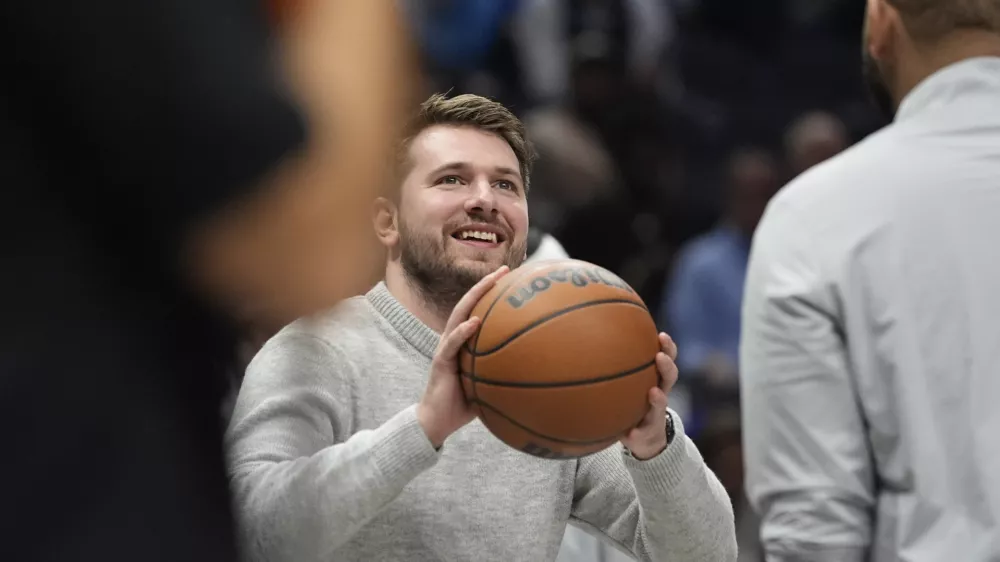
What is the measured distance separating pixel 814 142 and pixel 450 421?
4.63 meters

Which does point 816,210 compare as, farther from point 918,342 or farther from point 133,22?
point 133,22

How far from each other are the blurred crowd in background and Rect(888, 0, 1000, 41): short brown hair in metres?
1.85

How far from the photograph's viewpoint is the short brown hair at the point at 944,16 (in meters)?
2.40

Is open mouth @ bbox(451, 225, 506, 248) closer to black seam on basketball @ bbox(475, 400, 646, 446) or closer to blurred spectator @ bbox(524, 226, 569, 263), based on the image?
black seam on basketball @ bbox(475, 400, 646, 446)

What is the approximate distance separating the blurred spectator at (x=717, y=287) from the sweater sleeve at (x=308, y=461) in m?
3.73

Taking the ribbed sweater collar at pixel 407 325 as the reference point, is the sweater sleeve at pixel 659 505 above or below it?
below

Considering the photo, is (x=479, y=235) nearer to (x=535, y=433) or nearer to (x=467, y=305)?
(x=467, y=305)

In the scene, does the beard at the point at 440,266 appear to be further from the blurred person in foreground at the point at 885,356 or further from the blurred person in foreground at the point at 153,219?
the blurred person in foreground at the point at 153,219

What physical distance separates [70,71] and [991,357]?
5.69 feet

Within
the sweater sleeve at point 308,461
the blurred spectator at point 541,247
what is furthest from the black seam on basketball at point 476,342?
the blurred spectator at point 541,247

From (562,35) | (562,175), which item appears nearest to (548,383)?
(562,175)

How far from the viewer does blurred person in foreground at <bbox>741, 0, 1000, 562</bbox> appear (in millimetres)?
2242

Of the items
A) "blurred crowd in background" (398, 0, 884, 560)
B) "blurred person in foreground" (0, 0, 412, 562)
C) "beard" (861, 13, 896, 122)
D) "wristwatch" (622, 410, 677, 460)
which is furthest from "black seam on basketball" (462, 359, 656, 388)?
"blurred crowd in background" (398, 0, 884, 560)

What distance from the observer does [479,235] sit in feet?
8.01
